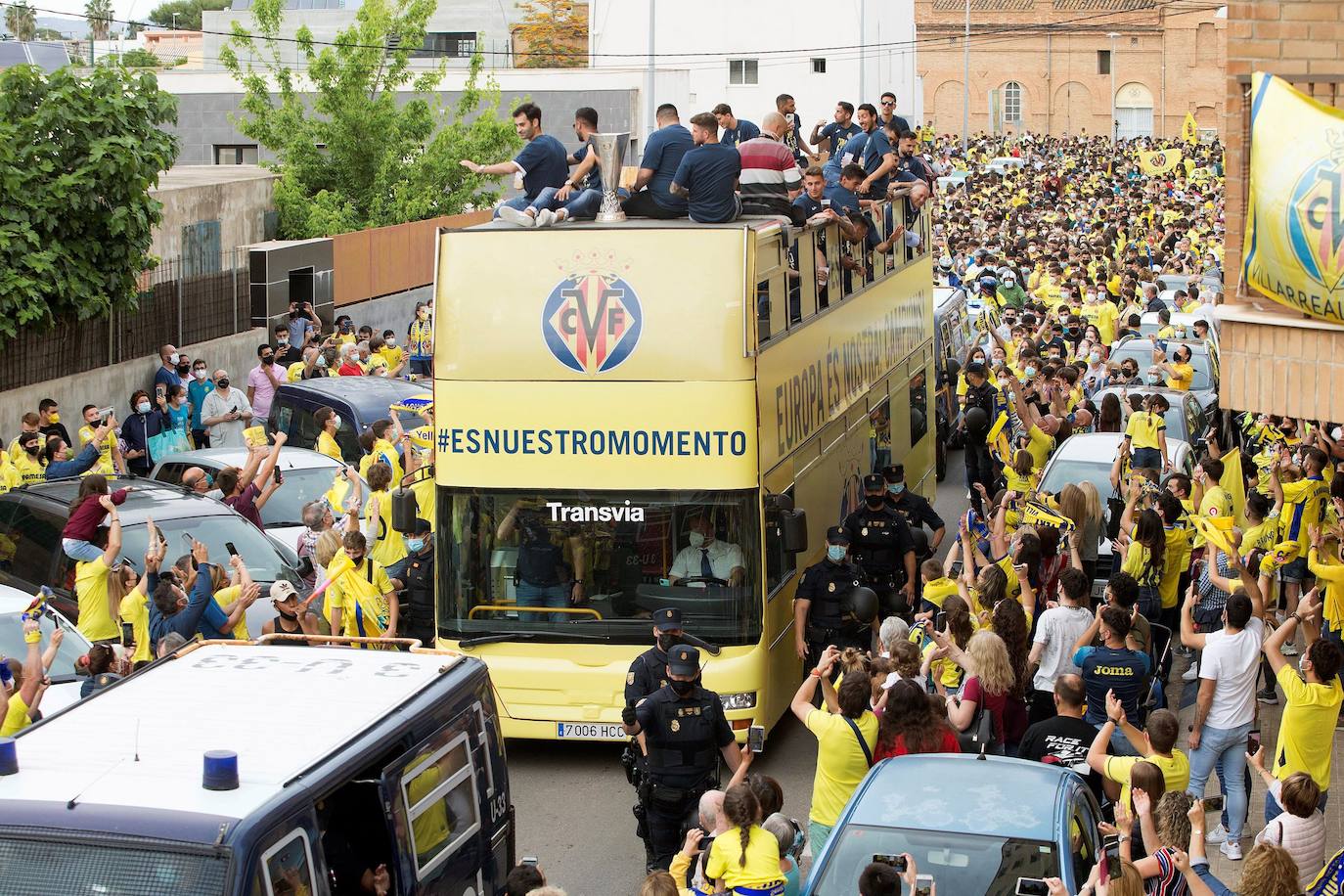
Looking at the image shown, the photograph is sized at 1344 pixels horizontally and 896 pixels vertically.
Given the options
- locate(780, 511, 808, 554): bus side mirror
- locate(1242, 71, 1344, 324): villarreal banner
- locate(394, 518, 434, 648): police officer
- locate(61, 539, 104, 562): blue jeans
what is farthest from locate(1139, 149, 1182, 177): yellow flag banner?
locate(1242, 71, 1344, 324): villarreal banner

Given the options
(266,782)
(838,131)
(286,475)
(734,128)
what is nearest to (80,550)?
(286,475)

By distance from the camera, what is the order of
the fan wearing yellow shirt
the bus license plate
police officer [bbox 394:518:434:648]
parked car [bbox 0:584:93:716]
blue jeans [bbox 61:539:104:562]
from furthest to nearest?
blue jeans [bbox 61:539:104:562] < police officer [bbox 394:518:434:648] < the fan wearing yellow shirt < the bus license plate < parked car [bbox 0:584:93:716]

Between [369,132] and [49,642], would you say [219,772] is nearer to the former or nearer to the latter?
[49,642]

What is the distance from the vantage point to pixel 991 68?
115500 millimetres

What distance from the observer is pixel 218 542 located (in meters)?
14.4

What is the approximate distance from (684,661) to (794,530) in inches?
87.9

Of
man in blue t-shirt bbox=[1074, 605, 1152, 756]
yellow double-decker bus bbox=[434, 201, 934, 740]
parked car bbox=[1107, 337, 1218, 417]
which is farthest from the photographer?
parked car bbox=[1107, 337, 1218, 417]

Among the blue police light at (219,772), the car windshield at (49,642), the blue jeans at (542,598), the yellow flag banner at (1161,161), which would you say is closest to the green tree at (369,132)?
the car windshield at (49,642)

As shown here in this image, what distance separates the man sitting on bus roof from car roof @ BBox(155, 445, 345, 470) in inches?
249

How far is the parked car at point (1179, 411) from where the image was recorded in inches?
741

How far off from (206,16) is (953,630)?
123343 mm

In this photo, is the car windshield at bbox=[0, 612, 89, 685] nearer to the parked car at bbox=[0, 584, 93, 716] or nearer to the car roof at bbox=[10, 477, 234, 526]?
the parked car at bbox=[0, 584, 93, 716]

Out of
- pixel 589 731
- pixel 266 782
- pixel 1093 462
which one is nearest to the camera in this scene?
pixel 266 782

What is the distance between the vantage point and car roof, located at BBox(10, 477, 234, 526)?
47.4 ft
